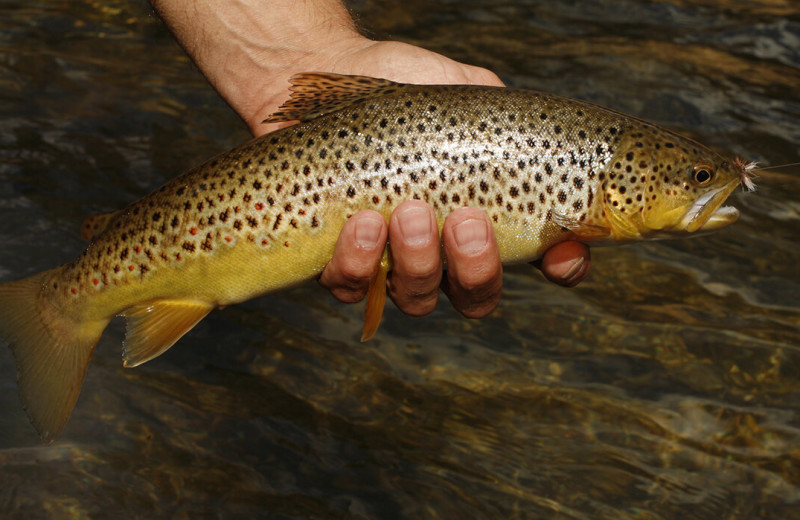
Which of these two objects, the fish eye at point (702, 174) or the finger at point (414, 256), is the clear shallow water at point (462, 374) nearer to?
the finger at point (414, 256)

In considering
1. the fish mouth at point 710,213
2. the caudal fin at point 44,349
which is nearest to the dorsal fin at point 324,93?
the caudal fin at point 44,349

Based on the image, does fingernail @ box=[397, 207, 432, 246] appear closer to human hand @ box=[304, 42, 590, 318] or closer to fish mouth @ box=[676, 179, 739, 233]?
human hand @ box=[304, 42, 590, 318]

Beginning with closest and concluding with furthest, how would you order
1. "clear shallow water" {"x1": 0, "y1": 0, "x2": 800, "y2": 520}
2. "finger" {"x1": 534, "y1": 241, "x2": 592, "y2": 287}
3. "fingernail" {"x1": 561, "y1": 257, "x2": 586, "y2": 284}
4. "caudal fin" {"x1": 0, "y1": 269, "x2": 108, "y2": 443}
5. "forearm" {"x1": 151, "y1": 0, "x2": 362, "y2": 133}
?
"caudal fin" {"x1": 0, "y1": 269, "x2": 108, "y2": 443}, "finger" {"x1": 534, "y1": 241, "x2": 592, "y2": 287}, "fingernail" {"x1": 561, "y1": 257, "x2": 586, "y2": 284}, "clear shallow water" {"x1": 0, "y1": 0, "x2": 800, "y2": 520}, "forearm" {"x1": 151, "y1": 0, "x2": 362, "y2": 133}

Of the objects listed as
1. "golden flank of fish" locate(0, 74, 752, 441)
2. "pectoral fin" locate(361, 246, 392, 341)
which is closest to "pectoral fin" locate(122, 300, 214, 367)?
"golden flank of fish" locate(0, 74, 752, 441)

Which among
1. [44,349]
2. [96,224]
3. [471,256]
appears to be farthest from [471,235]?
[44,349]

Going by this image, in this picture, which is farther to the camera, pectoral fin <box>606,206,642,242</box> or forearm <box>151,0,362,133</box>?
forearm <box>151,0,362,133</box>

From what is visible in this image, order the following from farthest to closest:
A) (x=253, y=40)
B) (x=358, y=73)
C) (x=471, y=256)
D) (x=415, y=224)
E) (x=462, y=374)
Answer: (x=462, y=374), (x=253, y=40), (x=358, y=73), (x=471, y=256), (x=415, y=224)

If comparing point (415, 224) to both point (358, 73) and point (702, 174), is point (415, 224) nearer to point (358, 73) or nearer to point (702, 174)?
point (702, 174)
